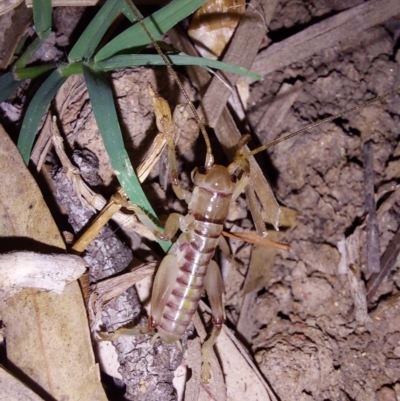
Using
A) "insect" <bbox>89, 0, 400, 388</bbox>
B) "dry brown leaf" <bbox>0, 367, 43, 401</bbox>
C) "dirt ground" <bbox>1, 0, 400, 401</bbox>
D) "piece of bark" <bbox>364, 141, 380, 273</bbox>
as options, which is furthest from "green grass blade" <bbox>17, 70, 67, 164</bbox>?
"piece of bark" <bbox>364, 141, 380, 273</bbox>

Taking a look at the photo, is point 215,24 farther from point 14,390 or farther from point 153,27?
point 14,390

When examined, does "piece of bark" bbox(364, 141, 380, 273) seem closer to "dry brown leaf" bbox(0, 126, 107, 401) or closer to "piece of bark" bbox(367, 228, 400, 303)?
"piece of bark" bbox(367, 228, 400, 303)

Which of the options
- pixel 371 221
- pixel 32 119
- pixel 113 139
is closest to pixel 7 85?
pixel 32 119

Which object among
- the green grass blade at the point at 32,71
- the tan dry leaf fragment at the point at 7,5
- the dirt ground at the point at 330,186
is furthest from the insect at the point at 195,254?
the tan dry leaf fragment at the point at 7,5

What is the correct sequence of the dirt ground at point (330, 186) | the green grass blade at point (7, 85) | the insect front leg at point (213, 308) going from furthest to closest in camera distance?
the dirt ground at point (330, 186), the insect front leg at point (213, 308), the green grass blade at point (7, 85)

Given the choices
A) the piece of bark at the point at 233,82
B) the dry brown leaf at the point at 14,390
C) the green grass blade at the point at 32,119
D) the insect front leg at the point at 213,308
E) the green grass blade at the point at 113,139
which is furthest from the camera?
the piece of bark at the point at 233,82

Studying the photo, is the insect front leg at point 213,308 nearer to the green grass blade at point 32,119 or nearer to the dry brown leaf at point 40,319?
the dry brown leaf at point 40,319

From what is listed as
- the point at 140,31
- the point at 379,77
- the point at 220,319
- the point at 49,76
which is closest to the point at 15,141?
the point at 49,76
